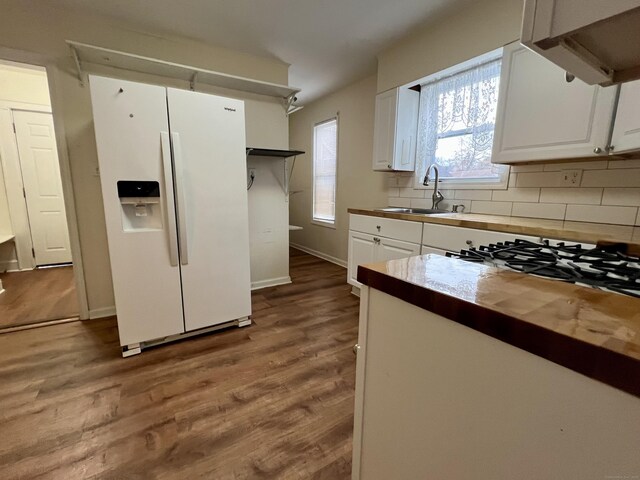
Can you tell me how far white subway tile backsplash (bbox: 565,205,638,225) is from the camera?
1.63 m

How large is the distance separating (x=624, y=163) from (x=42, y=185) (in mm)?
5869

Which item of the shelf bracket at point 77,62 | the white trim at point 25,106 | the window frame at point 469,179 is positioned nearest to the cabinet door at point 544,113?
the window frame at point 469,179

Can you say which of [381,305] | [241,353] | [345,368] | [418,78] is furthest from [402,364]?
[418,78]

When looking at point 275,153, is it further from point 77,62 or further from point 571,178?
point 571,178

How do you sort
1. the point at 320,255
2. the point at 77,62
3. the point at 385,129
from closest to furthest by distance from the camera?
the point at 77,62, the point at 385,129, the point at 320,255

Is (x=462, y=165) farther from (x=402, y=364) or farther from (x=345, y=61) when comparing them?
(x=402, y=364)

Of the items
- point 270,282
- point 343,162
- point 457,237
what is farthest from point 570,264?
point 343,162

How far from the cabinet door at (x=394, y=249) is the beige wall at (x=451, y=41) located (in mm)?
1519

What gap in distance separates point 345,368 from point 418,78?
8.31ft

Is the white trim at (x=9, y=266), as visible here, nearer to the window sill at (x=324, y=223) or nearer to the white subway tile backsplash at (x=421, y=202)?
the window sill at (x=324, y=223)

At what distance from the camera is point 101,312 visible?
254cm

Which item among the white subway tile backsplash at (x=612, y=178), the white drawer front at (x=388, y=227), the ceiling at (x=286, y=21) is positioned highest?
the ceiling at (x=286, y=21)

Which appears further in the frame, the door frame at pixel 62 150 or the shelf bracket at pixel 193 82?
the shelf bracket at pixel 193 82

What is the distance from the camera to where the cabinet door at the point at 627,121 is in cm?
132
